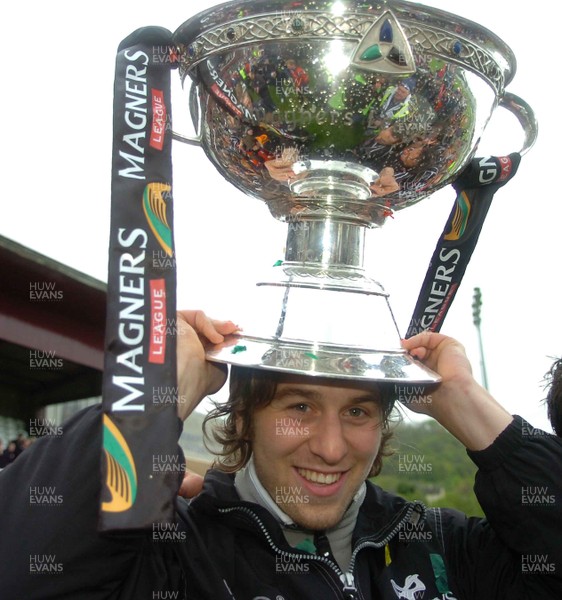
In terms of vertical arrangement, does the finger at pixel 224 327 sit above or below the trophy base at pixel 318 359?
above

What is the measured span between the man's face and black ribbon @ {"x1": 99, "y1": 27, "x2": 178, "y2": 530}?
1.57 feet

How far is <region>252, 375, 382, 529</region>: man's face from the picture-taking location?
1946mm

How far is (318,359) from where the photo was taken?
1.75m

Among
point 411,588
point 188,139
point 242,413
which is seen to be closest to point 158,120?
point 188,139

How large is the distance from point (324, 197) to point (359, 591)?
0.97 meters

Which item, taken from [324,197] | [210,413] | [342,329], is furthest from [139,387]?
[210,413]

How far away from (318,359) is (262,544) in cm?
54

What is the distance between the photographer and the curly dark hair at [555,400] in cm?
234

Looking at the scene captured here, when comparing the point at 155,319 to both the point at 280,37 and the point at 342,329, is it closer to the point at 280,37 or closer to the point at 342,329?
the point at 342,329

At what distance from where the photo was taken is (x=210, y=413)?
102 inches

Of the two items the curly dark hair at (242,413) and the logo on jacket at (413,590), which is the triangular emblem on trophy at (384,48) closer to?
the curly dark hair at (242,413)

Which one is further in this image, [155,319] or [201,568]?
[201,568]

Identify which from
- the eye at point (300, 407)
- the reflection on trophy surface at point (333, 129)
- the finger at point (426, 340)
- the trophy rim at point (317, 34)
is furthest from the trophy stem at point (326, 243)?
the trophy rim at point (317, 34)

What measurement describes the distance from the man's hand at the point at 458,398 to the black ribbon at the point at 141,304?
0.78 metres
